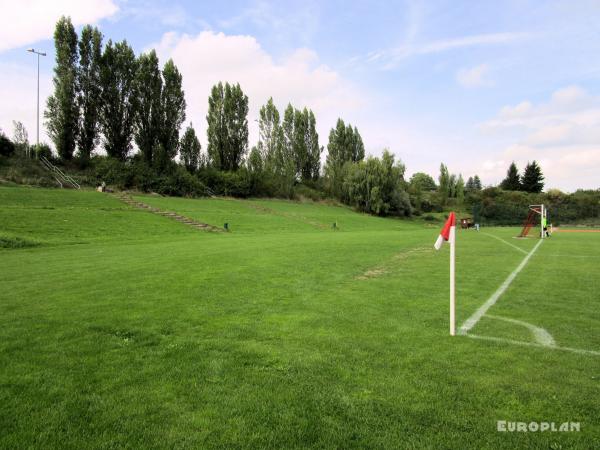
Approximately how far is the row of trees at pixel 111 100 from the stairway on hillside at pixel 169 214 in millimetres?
10956

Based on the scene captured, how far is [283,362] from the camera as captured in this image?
4184 millimetres

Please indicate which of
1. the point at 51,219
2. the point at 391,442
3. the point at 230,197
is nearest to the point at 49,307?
the point at 391,442

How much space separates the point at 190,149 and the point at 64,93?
1558 centimetres

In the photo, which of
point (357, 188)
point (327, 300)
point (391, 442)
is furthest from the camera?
point (357, 188)

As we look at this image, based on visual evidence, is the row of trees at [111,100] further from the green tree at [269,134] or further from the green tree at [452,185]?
the green tree at [452,185]

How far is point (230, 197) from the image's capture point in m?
49.1

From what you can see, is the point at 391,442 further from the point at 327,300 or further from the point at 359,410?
the point at 327,300

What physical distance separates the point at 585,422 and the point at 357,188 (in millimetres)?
53978

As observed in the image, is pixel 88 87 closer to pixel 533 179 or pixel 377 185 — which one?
pixel 377 185

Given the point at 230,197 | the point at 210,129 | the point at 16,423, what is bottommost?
the point at 16,423

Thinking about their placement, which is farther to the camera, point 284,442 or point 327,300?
point 327,300

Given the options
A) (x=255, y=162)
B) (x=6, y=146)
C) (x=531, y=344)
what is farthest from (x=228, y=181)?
(x=531, y=344)

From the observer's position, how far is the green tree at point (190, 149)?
49719mm

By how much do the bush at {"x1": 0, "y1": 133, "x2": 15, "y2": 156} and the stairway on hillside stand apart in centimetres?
1239
